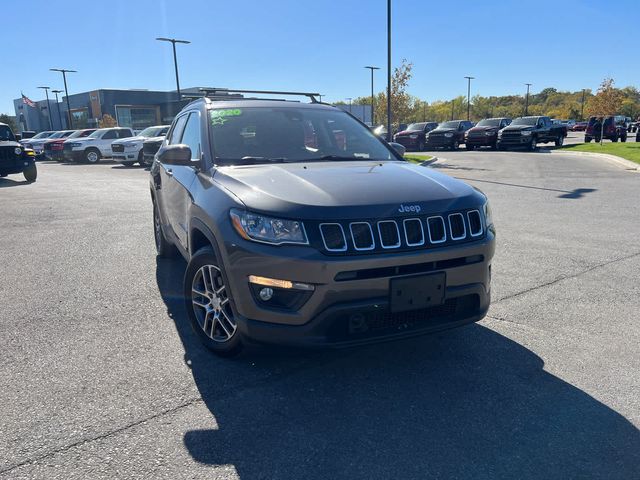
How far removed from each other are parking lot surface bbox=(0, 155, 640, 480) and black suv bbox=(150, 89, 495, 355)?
0.38 m

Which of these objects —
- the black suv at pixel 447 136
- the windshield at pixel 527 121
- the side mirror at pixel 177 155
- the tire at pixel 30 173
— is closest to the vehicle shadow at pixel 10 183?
the tire at pixel 30 173

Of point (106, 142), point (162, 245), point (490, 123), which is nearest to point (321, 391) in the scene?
point (162, 245)

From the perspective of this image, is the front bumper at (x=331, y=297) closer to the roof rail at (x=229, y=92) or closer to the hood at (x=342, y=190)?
the hood at (x=342, y=190)

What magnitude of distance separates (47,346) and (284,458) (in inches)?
87.7

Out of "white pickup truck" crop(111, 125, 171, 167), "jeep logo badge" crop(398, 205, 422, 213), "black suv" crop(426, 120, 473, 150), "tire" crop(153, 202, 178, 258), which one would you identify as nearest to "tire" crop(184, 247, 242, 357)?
"jeep logo badge" crop(398, 205, 422, 213)

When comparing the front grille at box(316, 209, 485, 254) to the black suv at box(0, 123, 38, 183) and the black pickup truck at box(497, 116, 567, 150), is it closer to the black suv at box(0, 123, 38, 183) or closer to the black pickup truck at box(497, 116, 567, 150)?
the black suv at box(0, 123, 38, 183)

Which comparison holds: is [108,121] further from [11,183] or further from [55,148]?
[11,183]

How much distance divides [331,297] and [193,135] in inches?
92.6

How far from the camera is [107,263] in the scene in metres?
6.04

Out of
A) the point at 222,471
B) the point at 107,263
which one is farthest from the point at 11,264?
the point at 222,471

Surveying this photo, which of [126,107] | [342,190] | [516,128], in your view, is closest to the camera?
[342,190]

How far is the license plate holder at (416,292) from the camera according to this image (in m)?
2.86

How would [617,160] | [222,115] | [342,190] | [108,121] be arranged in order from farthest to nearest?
[108,121]
[617,160]
[222,115]
[342,190]

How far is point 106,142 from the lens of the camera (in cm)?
2644
